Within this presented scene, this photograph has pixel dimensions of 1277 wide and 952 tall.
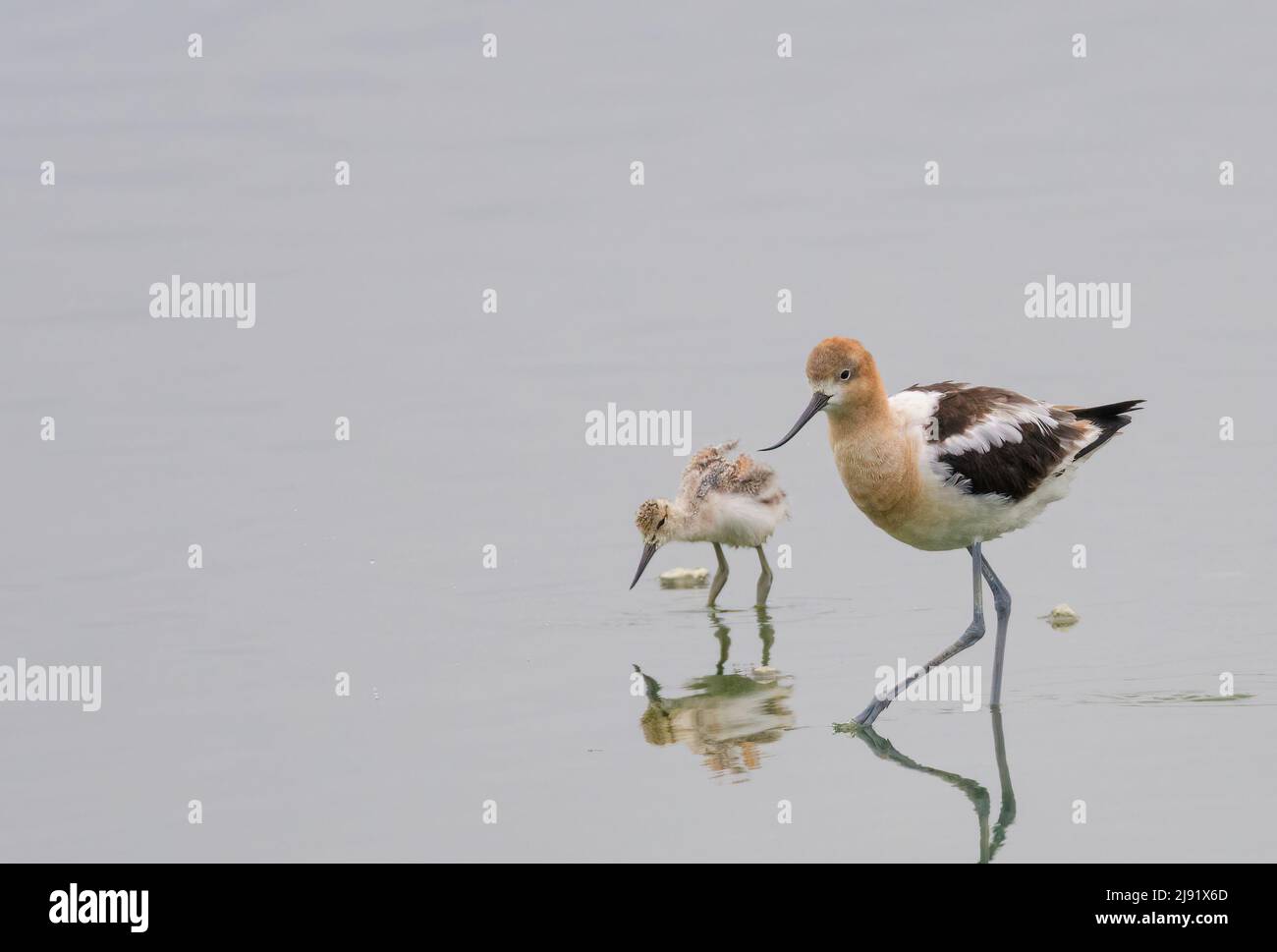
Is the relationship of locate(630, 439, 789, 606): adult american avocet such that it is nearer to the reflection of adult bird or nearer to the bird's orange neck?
the bird's orange neck

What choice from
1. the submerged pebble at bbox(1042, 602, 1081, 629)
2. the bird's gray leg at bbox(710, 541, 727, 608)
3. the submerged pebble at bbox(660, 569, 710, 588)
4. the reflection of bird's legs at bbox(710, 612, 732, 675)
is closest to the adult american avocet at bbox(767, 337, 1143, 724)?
the submerged pebble at bbox(1042, 602, 1081, 629)

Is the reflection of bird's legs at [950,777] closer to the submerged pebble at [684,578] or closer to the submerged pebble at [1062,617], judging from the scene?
the submerged pebble at [1062,617]

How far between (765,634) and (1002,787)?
3.05 m

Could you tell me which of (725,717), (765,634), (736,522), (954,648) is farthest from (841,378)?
(736,522)

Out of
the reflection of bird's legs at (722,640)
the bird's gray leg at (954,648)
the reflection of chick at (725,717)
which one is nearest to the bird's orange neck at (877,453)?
the bird's gray leg at (954,648)

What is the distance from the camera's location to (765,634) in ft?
40.0

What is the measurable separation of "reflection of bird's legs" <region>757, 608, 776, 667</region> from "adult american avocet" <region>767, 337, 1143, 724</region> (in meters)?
1.16

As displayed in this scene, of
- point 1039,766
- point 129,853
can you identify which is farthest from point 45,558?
point 1039,766

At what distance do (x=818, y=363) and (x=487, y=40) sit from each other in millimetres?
16005

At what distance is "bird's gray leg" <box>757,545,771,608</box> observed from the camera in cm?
1288

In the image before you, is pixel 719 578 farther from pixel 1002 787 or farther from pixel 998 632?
pixel 1002 787

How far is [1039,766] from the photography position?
952cm

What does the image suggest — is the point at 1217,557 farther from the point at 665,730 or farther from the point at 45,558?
the point at 45,558

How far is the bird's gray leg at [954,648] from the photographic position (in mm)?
10180
